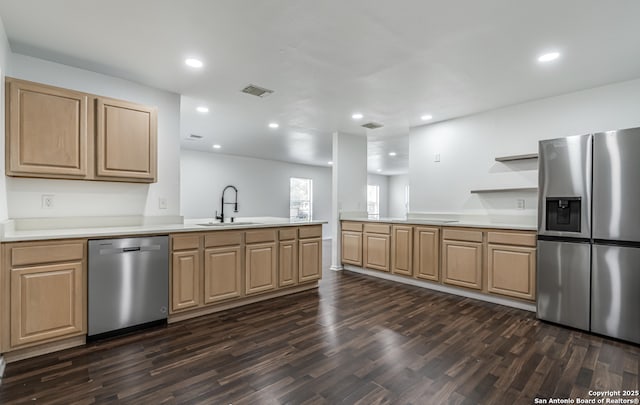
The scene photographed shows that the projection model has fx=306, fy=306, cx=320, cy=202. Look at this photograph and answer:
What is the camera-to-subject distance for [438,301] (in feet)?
11.8

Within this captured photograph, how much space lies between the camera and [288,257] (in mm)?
3779

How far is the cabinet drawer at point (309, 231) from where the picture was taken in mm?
3922

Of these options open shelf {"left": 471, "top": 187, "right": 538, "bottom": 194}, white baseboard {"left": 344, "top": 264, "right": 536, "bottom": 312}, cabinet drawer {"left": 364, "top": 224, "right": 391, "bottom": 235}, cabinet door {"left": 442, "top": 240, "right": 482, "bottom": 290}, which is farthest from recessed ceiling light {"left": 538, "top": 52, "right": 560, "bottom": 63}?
cabinet drawer {"left": 364, "top": 224, "right": 391, "bottom": 235}

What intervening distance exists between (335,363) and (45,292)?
7.04ft

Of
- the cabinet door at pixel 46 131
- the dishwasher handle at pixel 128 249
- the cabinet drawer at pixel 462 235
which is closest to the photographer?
the cabinet door at pixel 46 131

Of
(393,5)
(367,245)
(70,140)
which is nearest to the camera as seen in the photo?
(393,5)

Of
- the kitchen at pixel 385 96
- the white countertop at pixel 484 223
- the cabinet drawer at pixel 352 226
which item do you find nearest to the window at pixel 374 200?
the kitchen at pixel 385 96

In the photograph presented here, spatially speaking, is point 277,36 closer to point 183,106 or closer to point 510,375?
point 183,106

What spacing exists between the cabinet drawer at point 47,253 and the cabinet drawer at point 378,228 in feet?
11.8

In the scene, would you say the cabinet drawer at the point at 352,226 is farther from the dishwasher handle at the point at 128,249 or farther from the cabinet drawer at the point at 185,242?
the dishwasher handle at the point at 128,249

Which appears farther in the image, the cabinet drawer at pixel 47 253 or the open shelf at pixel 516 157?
the open shelf at pixel 516 157

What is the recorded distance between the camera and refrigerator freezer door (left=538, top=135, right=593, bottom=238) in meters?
2.74

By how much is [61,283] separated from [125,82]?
6.48ft

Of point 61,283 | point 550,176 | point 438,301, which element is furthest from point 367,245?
point 61,283
